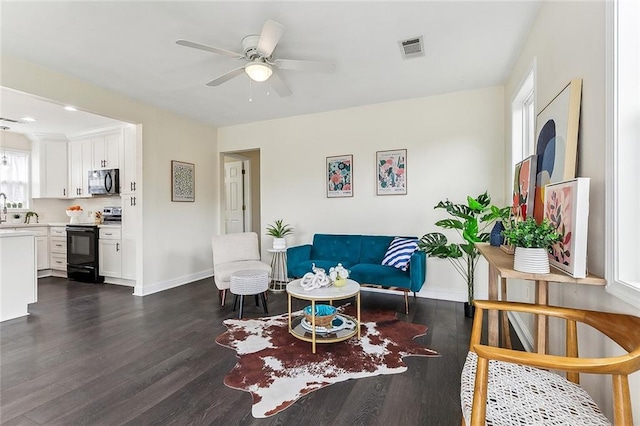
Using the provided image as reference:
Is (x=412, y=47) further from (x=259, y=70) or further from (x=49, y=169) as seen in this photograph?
(x=49, y=169)

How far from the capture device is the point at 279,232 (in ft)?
14.4

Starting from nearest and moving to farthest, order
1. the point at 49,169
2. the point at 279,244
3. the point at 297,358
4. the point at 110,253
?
the point at 297,358, the point at 279,244, the point at 110,253, the point at 49,169

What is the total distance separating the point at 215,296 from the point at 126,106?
110 inches

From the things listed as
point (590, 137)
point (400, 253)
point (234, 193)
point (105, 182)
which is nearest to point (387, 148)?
point (400, 253)

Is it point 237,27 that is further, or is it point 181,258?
point 181,258

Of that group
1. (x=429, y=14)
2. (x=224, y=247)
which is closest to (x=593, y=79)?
(x=429, y=14)

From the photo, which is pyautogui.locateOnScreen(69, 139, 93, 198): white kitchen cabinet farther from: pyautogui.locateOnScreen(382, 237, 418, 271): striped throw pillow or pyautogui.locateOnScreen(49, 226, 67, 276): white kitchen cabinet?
pyautogui.locateOnScreen(382, 237, 418, 271): striped throw pillow

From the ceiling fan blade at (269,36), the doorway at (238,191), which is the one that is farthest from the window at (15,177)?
the ceiling fan blade at (269,36)

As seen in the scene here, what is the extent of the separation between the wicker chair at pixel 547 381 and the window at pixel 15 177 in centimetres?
740

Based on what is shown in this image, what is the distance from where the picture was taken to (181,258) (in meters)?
4.70

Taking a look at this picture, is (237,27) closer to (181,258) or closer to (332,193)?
(332,193)

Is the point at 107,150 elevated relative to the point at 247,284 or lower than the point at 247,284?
elevated

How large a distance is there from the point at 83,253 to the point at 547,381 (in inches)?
238

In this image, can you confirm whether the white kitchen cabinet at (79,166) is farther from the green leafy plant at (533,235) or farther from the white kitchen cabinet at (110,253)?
the green leafy plant at (533,235)
